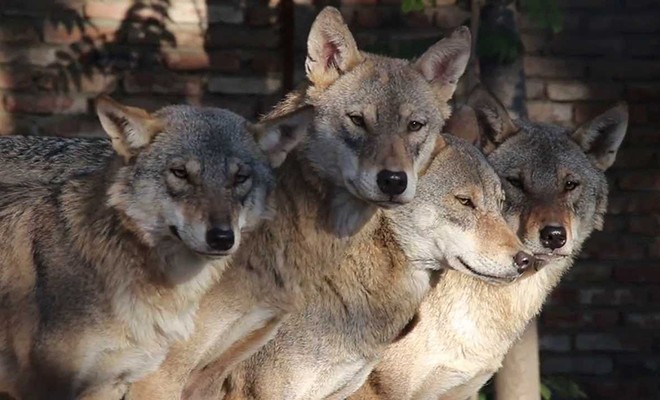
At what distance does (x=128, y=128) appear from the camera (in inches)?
214

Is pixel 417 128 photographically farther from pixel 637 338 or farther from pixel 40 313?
pixel 637 338

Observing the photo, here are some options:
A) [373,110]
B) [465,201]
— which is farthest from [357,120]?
[465,201]

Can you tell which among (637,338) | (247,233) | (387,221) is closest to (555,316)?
(637,338)

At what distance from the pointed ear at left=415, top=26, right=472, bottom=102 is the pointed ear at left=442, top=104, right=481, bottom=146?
1.11ft

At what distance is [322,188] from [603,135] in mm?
1584

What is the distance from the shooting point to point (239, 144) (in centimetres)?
554

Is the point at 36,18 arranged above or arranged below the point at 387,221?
above

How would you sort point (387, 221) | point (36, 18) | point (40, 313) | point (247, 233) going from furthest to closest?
1. point (36, 18)
2. point (387, 221)
3. point (247, 233)
4. point (40, 313)

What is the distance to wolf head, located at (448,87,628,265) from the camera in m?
6.16

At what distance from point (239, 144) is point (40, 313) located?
105cm

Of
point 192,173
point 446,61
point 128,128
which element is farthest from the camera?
point 446,61

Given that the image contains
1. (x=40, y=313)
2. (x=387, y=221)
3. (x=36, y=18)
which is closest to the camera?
(x=40, y=313)

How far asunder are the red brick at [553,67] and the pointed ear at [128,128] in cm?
364

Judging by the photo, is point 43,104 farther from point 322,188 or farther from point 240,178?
point 240,178
